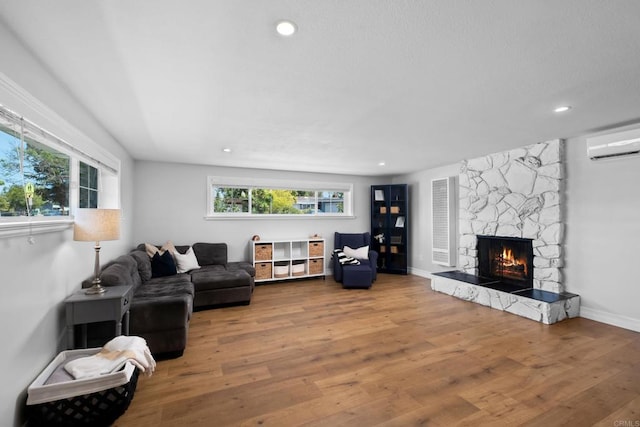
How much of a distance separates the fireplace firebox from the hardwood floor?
841 mm

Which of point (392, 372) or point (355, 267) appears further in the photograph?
point (355, 267)

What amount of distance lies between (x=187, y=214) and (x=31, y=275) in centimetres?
346

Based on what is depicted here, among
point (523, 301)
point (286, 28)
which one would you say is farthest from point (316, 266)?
point (286, 28)

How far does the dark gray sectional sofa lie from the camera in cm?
262

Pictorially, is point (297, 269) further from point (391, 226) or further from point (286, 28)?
point (286, 28)

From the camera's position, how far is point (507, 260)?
4445 mm

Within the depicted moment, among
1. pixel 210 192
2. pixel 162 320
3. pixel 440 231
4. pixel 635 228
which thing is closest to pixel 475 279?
pixel 440 231

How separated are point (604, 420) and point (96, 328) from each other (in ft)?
12.7

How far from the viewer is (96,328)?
2418 mm

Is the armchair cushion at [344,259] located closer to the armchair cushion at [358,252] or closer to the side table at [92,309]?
the armchair cushion at [358,252]

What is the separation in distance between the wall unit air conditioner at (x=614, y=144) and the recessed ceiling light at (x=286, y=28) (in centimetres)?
384

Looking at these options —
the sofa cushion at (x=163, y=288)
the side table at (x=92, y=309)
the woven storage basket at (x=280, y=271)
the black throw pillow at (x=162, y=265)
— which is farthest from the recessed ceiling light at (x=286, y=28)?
the woven storage basket at (x=280, y=271)

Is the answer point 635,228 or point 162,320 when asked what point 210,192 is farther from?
point 635,228

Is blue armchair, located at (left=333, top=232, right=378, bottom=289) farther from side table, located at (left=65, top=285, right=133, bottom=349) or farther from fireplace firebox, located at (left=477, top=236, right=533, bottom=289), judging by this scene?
side table, located at (left=65, top=285, right=133, bottom=349)
